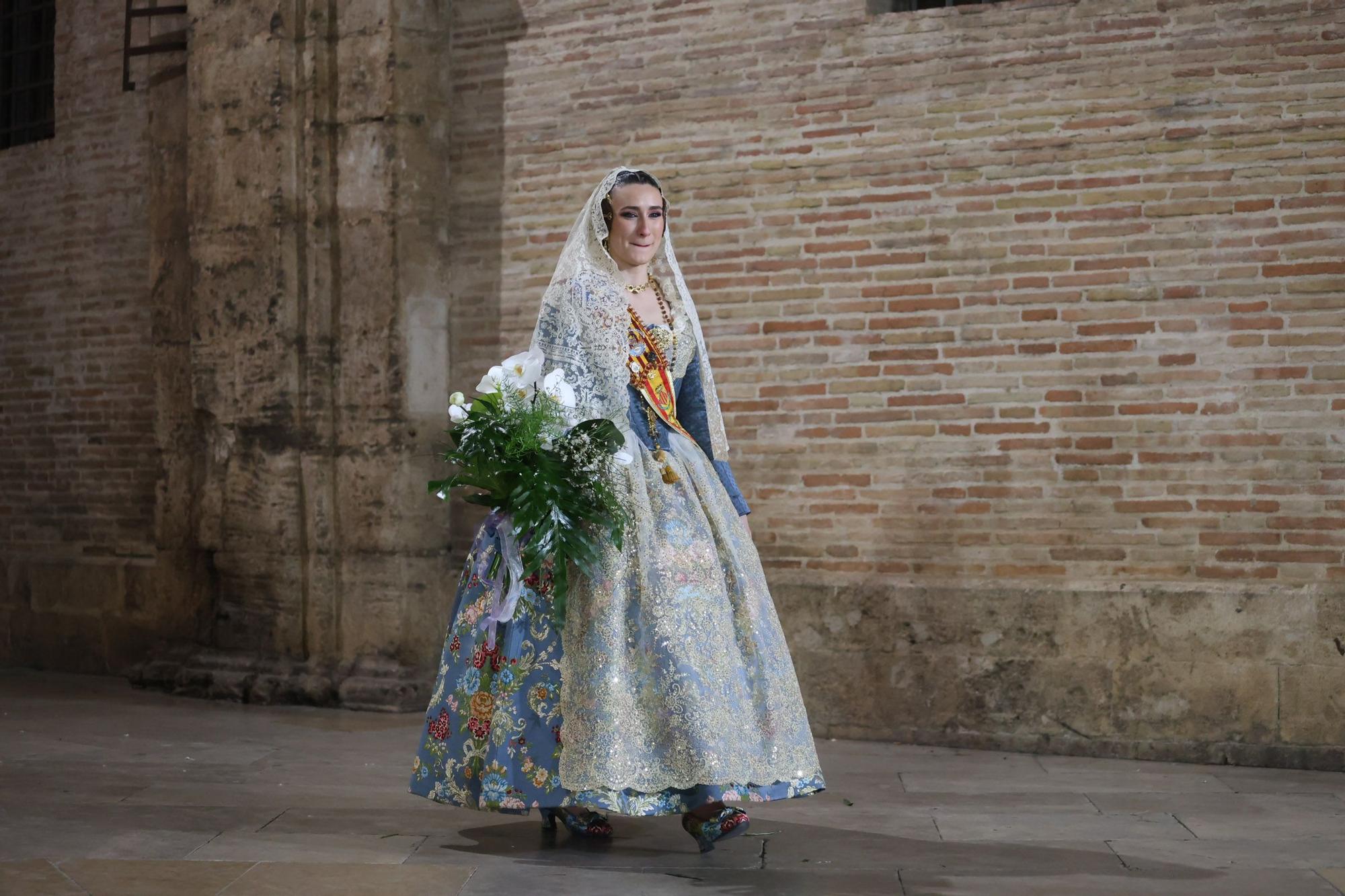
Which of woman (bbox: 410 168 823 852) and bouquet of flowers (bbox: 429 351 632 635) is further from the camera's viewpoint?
bouquet of flowers (bbox: 429 351 632 635)

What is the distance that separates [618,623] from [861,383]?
109 inches

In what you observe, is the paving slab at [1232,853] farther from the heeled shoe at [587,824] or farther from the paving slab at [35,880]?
the paving slab at [35,880]

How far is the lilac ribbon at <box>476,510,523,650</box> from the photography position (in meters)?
4.29

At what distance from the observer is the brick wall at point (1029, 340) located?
233 inches

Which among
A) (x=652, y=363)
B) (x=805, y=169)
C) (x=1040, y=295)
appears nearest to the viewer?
(x=652, y=363)

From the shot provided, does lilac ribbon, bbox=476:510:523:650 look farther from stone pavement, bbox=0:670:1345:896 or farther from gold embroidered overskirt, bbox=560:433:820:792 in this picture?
stone pavement, bbox=0:670:1345:896

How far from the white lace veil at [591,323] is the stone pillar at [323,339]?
10.6 feet

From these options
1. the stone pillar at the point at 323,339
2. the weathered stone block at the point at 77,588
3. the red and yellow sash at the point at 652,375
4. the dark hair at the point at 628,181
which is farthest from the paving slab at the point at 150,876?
the weathered stone block at the point at 77,588

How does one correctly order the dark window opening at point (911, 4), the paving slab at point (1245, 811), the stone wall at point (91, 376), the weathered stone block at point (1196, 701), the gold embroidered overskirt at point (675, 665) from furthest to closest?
1. the stone wall at point (91, 376)
2. the dark window opening at point (911, 4)
3. the weathered stone block at point (1196, 701)
4. the paving slab at point (1245, 811)
5. the gold embroidered overskirt at point (675, 665)

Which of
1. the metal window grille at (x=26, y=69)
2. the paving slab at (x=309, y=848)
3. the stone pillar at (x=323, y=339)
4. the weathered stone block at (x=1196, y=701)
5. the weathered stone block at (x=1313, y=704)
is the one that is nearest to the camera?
the paving slab at (x=309, y=848)

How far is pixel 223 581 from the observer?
8.10 meters

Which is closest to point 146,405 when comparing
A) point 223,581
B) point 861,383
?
point 223,581

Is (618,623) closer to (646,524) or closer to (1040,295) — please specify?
(646,524)

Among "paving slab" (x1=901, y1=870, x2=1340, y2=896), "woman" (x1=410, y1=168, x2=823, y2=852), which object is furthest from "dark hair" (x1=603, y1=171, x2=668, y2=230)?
"paving slab" (x1=901, y1=870, x2=1340, y2=896)
